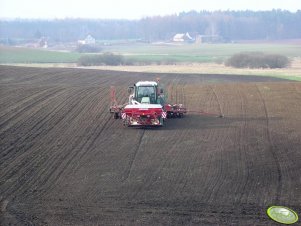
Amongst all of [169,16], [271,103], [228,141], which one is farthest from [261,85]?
[169,16]

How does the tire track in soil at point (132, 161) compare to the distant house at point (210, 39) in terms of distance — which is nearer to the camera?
the tire track in soil at point (132, 161)

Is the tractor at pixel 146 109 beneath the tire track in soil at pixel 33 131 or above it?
above

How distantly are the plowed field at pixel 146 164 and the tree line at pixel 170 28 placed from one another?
103m

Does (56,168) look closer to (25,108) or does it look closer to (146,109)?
A: (146,109)

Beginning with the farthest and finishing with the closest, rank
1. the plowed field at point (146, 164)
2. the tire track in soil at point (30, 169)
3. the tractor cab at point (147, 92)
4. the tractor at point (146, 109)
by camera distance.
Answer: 1. the tractor cab at point (147, 92)
2. the tractor at point (146, 109)
3. the tire track in soil at point (30, 169)
4. the plowed field at point (146, 164)

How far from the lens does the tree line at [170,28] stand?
128 m

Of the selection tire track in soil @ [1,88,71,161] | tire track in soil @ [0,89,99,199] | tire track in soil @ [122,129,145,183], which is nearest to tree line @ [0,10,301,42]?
tire track in soil @ [1,88,71,161]

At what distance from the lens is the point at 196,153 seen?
1633 centimetres

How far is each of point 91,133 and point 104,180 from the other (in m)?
5.86

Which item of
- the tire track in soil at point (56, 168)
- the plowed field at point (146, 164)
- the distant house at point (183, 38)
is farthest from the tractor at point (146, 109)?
the distant house at point (183, 38)

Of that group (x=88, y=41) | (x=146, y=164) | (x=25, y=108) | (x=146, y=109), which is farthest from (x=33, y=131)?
(x=88, y=41)

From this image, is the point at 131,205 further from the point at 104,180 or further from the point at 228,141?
the point at 228,141

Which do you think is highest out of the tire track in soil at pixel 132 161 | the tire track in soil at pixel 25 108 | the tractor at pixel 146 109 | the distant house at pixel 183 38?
the tractor at pixel 146 109

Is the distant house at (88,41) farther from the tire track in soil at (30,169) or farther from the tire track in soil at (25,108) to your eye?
the tire track in soil at (30,169)
